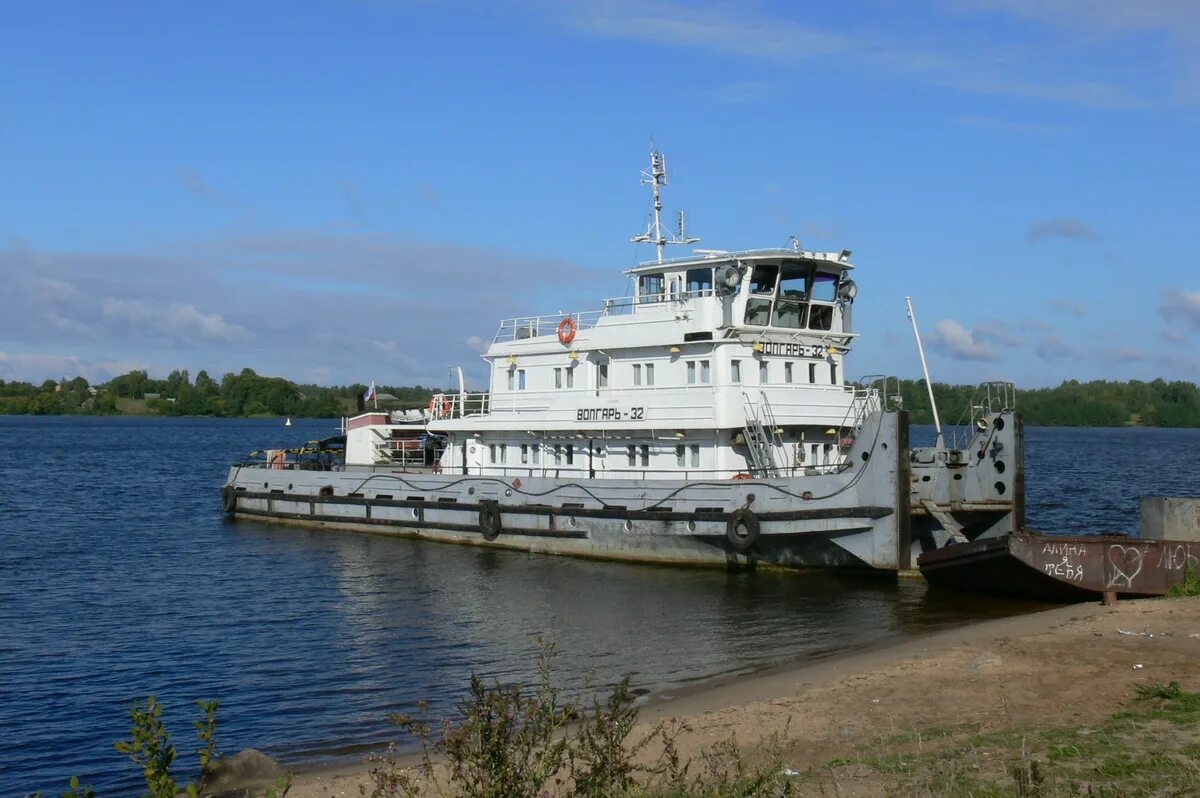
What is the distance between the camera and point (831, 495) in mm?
20672

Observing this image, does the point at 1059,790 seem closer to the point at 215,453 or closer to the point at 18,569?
the point at 18,569

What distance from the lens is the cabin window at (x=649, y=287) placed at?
949 inches

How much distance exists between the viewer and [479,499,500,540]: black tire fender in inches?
993

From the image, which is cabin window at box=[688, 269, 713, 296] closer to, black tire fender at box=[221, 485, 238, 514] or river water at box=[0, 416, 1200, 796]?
river water at box=[0, 416, 1200, 796]

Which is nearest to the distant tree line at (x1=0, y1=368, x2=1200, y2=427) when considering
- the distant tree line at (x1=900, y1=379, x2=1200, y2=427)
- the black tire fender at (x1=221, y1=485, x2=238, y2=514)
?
the distant tree line at (x1=900, y1=379, x2=1200, y2=427)

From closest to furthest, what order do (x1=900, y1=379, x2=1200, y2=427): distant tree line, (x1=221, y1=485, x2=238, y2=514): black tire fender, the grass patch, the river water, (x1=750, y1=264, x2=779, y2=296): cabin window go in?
the grass patch, the river water, (x1=750, y1=264, x2=779, y2=296): cabin window, (x1=221, y1=485, x2=238, y2=514): black tire fender, (x1=900, y1=379, x2=1200, y2=427): distant tree line

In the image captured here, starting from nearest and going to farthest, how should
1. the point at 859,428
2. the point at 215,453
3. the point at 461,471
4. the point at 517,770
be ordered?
the point at 517,770, the point at 859,428, the point at 461,471, the point at 215,453

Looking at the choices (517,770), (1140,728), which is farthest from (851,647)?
(517,770)

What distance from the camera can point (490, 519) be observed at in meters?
25.2

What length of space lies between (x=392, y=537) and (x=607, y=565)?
286 inches

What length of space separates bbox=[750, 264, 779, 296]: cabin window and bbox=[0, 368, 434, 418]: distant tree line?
379 ft

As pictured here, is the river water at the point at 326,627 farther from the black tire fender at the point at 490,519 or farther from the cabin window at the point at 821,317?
the cabin window at the point at 821,317

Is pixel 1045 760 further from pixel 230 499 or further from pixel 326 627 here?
pixel 230 499

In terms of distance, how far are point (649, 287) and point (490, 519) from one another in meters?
6.26
